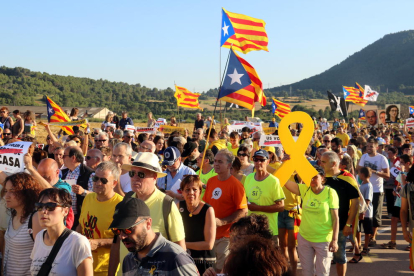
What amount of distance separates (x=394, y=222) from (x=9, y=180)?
23.6ft

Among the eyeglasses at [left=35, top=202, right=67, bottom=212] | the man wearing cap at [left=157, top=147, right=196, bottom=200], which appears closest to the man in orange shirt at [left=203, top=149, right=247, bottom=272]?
the man wearing cap at [left=157, top=147, right=196, bottom=200]

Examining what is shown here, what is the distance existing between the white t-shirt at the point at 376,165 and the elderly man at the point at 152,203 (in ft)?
21.9

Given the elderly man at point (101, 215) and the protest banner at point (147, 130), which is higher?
the protest banner at point (147, 130)

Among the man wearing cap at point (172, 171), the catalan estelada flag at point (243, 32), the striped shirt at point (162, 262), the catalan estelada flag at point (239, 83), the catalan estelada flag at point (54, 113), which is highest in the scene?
the catalan estelada flag at point (243, 32)

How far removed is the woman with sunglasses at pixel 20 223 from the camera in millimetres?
4199

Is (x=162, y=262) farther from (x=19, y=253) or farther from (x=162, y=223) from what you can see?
(x=19, y=253)

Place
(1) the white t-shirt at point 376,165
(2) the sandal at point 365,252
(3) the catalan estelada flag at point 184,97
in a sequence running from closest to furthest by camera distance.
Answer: (2) the sandal at point 365,252 < (1) the white t-shirt at point 376,165 < (3) the catalan estelada flag at point 184,97

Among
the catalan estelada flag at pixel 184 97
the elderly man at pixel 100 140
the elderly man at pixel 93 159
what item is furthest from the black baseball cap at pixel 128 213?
the catalan estelada flag at pixel 184 97

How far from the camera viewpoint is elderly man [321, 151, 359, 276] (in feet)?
21.3

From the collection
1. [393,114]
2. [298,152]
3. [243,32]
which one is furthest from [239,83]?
[393,114]

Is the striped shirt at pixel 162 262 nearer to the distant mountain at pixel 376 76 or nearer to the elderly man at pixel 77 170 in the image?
the elderly man at pixel 77 170

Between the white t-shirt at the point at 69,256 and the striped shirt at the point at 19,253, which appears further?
the striped shirt at the point at 19,253

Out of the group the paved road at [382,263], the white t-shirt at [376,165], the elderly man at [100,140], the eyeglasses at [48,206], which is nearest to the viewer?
the eyeglasses at [48,206]

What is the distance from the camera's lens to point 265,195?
6.48m
